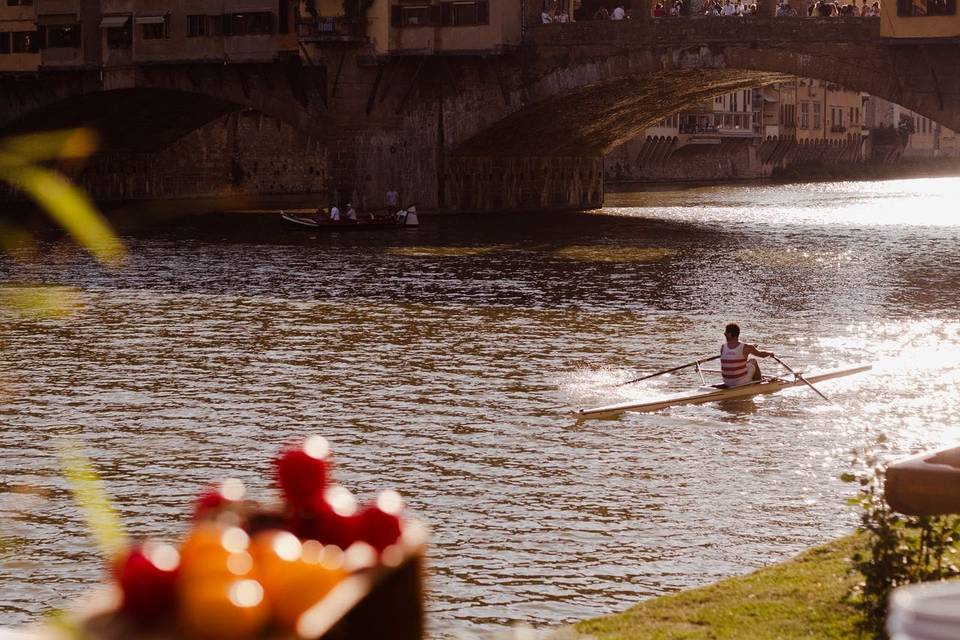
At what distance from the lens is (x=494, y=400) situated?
2208cm

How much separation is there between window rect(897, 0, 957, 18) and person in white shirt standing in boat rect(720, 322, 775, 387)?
33867 millimetres

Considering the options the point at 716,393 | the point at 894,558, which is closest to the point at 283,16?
the point at 716,393

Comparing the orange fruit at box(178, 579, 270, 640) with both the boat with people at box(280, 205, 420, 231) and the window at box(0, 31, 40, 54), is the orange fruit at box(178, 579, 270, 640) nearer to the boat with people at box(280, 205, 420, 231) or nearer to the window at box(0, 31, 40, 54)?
the boat with people at box(280, 205, 420, 231)

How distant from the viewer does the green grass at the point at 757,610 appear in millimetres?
9820

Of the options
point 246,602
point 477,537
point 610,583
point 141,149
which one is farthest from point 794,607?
point 141,149

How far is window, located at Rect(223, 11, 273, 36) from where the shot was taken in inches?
2655

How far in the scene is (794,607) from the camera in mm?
10352

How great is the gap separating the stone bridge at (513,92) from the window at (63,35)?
1361 mm

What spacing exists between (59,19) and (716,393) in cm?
5746

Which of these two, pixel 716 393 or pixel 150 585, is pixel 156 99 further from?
pixel 150 585

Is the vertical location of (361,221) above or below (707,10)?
below

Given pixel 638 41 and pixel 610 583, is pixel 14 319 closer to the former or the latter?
pixel 610 583

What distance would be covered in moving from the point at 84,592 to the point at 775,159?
422ft

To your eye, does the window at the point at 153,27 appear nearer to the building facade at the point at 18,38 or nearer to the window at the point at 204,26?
the window at the point at 204,26
